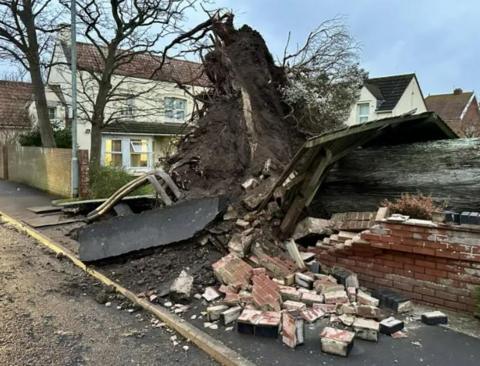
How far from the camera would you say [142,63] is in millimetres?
22406

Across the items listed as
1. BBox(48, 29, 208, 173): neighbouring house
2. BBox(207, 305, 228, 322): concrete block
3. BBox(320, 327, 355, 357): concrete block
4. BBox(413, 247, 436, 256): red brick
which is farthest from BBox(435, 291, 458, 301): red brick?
BBox(48, 29, 208, 173): neighbouring house

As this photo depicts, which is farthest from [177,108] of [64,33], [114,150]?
[64,33]

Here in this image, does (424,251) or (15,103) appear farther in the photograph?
(15,103)

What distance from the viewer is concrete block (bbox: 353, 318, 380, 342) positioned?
3.76 metres

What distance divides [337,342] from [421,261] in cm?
172

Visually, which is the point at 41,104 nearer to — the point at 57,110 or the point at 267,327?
the point at 57,110

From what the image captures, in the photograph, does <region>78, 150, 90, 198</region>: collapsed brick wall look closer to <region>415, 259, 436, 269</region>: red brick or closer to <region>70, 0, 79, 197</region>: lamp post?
<region>70, 0, 79, 197</region>: lamp post

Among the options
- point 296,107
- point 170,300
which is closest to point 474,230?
point 170,300

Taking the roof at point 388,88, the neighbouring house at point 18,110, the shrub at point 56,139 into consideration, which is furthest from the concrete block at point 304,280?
the roof at point 388,88

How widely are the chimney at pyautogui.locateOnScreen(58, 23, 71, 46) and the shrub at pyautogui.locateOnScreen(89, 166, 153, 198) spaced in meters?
6.21

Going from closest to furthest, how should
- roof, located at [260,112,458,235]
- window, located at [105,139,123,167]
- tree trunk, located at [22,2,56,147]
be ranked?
roof, located at [260,112,458,235], tree trunk, located at [22,2,56,147], window, located at [105,139,123,167]

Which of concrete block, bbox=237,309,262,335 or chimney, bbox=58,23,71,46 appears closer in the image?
concrete block, bbox=237,309,262,335

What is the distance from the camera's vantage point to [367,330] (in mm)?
3793

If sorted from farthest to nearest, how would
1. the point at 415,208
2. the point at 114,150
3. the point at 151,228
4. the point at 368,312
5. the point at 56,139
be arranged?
the point at 114,150, the point at 56,139, the point at 151,228, the point at 415,208, the point at 368,312
